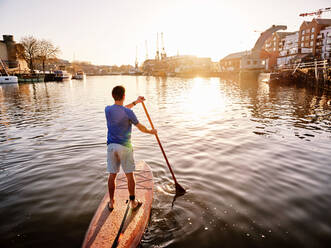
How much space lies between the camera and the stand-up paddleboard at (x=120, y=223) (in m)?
3.22

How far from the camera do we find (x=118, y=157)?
3.84 meters

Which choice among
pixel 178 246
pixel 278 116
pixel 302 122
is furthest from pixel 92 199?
pixel 278 116

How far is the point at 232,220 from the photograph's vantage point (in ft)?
13.4

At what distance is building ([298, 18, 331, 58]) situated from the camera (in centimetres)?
6662

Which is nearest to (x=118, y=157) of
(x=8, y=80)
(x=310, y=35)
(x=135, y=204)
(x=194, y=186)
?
(x=135, y=204)

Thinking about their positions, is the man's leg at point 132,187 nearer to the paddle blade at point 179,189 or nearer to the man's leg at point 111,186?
the man's leg at point 111,186

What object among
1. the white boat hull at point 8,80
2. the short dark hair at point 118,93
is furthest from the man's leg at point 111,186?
the white boat hull at point 8,80

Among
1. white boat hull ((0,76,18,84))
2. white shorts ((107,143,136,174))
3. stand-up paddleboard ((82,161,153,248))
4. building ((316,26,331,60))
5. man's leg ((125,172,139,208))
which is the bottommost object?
stand-up paddleboard ((82,161,153,248))

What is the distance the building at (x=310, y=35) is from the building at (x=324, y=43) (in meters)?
0.80

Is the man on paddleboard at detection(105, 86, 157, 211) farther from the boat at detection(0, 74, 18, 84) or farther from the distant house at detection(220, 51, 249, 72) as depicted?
the distant house at detection(220, 51, 249, 72)

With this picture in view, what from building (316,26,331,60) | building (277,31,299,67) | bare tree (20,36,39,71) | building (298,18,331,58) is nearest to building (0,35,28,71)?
bare tree (20,36,39,71)

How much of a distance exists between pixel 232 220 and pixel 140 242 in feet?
6.11

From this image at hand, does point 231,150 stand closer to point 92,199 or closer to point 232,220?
point 232,220

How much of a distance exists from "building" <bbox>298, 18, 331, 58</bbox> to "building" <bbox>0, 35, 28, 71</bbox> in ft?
328
